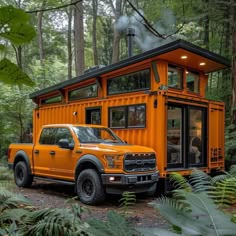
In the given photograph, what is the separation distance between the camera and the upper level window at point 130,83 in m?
9.25

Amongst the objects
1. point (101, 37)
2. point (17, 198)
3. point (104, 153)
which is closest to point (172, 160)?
point (104, 153)

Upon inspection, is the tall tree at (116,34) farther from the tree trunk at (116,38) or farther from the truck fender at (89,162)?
the truck fender at (89,162)

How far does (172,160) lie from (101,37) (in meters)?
20.8

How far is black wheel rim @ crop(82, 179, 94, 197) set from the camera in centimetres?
777

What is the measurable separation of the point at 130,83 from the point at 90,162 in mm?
2892

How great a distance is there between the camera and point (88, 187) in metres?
7.87

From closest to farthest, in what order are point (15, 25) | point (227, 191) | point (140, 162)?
point (15, 25)
point (227, 191)
point (140, 162)

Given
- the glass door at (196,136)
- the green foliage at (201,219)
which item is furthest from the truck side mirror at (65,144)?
the green foliage at (201,219)

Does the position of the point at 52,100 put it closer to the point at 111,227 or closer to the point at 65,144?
the point at 65,144

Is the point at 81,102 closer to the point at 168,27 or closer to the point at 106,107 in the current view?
the point at 106,107

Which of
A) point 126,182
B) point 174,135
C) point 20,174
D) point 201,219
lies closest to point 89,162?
point 126,182

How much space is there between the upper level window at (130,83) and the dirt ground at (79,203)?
10.2 ft

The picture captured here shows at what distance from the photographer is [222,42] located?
604 inches

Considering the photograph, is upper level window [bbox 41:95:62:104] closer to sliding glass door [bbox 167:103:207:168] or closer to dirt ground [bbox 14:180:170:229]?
dirt ground [bbox 14:180:170:229]
